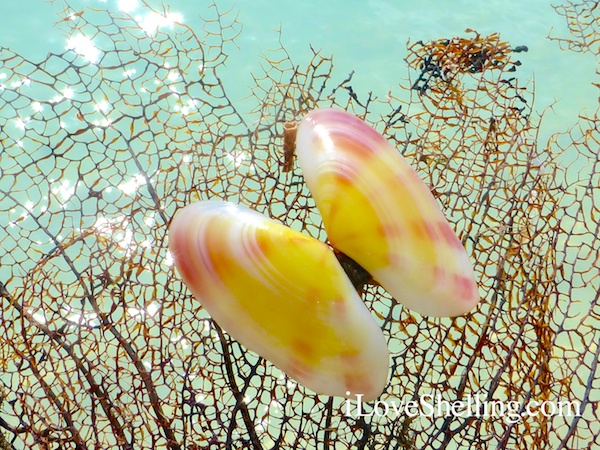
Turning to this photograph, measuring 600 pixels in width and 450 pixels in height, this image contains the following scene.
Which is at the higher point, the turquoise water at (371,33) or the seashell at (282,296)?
the turquoise water at (371,33)

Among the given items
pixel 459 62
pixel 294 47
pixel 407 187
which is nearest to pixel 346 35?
pixel 294 47

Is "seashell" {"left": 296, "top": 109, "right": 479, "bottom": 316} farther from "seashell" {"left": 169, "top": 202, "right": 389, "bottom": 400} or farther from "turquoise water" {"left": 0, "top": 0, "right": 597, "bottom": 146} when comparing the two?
"turquoise water" {"left": 0, "top": 0, "right": 597, "bottom": 146}

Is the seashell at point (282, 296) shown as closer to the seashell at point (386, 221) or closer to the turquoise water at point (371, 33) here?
the seashell at point (386, 221)

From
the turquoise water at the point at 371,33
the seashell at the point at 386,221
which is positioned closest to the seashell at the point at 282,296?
the seashell at the point at 386,221

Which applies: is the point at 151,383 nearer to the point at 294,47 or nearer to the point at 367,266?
the point at 367,266

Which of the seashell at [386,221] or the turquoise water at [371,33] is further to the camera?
the turquoise water at [371,33]

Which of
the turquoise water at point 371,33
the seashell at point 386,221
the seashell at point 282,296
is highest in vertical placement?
the turquoise water at point 371,33

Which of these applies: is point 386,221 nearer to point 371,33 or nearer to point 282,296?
point 282,296
